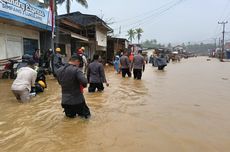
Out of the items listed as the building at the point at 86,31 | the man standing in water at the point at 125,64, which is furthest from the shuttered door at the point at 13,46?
the building at the point at 86,31

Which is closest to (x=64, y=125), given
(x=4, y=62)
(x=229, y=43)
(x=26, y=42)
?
(x=4, y=62)

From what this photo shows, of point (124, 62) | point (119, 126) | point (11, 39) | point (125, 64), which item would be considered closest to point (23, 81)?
point (119, 126)

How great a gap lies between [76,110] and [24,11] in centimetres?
1026

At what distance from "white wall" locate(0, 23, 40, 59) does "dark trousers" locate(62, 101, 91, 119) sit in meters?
9.78

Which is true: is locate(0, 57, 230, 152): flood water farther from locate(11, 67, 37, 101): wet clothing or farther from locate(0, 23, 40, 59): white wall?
locate(0, 23, 40, 59): white wall

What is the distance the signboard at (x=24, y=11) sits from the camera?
529 inches

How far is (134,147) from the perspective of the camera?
16.2ft

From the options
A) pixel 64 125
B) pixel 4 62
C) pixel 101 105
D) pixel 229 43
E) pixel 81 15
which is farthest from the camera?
pixel 229 43

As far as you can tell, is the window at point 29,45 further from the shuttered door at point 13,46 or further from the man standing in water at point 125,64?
the man standing in water at point 125,64

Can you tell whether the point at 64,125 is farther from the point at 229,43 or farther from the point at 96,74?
the point at 229,43

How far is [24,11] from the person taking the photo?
50.1ft

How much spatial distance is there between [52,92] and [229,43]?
13094cm

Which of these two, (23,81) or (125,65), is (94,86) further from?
(125,65)

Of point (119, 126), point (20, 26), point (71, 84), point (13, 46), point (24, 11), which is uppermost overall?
point (24, 11)
